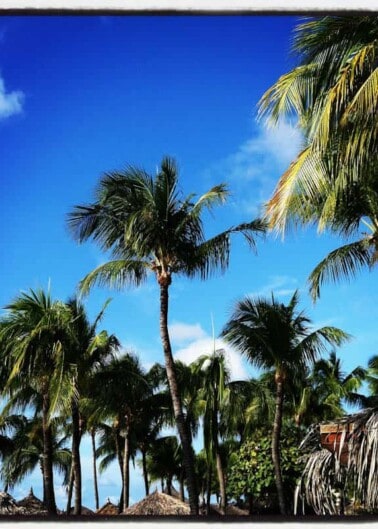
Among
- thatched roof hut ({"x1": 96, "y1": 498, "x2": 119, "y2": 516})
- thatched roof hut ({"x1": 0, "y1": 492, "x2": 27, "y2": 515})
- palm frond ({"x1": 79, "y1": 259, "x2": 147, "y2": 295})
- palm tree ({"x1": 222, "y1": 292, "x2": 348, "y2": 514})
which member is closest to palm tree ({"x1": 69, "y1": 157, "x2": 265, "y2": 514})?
palm frond ({"x1": 79, "y1": 259, "x2": 147, "y2": 295})

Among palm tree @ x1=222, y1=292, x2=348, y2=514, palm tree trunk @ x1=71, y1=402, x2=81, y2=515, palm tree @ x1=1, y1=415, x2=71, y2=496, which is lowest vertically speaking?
palm tree trunk @ x1=71, y1=402, x2=81, y2=515

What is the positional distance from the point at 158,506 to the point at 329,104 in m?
13.4

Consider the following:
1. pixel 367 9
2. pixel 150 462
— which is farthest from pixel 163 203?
pixel 150 462

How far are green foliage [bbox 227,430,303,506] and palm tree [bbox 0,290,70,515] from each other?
15.1 ft

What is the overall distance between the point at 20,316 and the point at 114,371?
437cm

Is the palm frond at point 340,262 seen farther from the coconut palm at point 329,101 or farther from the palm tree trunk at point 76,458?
the palm tree trunk at point 76,458

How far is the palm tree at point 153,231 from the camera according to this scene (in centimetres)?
1359

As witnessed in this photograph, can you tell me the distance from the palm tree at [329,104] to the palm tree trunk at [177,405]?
5.35 metres

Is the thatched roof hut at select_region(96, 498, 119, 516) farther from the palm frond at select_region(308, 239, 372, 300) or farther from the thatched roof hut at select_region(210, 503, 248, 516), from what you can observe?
the palm frond at select_region(308, 239, 372, 300)

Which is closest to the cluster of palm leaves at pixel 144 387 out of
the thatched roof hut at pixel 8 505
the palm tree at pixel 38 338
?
the palm tree at pixel 38 338

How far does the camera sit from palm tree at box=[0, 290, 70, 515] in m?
15.1

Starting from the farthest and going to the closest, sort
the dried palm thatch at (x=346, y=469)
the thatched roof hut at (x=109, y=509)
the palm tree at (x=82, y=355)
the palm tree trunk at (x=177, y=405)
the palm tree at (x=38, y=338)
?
the thatched roof hut at (x=109, y=509)
the palm tree at (x=82, y=355)
the palm tree at (x=38, y=338)
the palm tree trunk at (x=177, y=405)
the dried palm thatch at (x=346, y=469)

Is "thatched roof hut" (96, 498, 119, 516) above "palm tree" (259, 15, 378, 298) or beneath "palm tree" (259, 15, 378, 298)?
beneath

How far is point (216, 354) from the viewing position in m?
17.6
